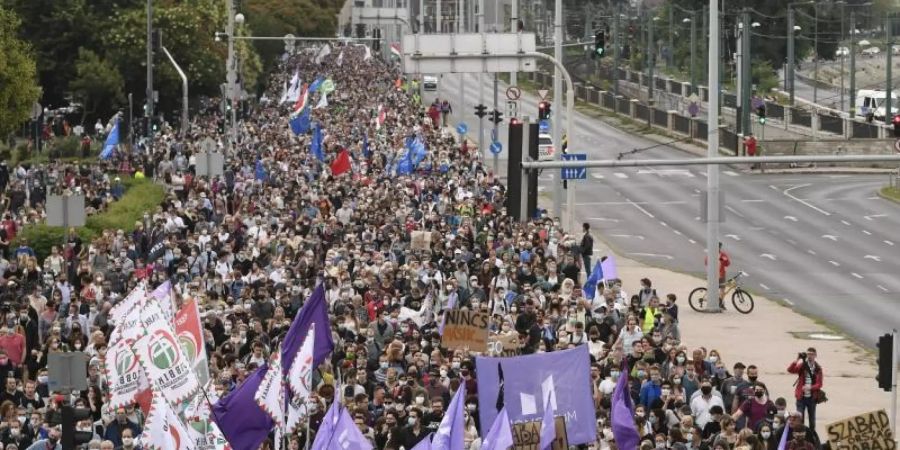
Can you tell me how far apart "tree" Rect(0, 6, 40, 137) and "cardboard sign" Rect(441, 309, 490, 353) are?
4252 centimetres

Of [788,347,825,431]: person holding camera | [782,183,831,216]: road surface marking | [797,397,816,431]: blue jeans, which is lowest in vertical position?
[782,183,831,216]: road surface marking

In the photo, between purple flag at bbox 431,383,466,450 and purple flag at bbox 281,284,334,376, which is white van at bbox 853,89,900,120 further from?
Result: purple flag at bbox 431,383,466,450

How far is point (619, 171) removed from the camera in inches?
2987

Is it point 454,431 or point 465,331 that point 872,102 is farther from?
point 454,431

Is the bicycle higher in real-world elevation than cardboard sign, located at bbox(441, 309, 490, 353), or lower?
lower

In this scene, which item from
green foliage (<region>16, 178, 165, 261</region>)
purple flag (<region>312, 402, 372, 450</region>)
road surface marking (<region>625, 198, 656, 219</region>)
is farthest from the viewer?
road surface marking (<region>625, 198, 656, 219</region>)

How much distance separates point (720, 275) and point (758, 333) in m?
4.23

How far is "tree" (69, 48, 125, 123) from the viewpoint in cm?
8344

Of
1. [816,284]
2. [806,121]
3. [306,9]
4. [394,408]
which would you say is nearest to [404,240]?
[816,284]

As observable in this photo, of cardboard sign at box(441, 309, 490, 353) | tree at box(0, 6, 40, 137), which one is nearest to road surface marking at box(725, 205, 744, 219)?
tree at box(0, 6, 40, 137)

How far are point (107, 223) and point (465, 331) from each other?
21418 mm

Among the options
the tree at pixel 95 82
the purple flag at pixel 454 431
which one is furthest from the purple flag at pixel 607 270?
the tree at pixel 95 82

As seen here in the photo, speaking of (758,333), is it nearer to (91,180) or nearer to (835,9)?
(91,180)

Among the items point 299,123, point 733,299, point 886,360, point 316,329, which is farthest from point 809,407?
point 299,123
